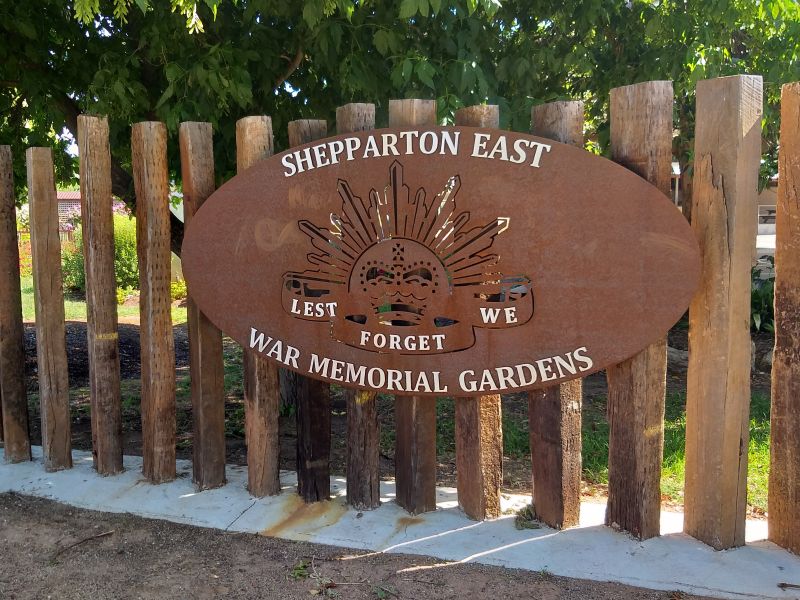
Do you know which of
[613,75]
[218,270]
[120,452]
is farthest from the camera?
[613,75]

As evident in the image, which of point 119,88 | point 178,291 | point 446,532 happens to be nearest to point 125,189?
point 119,88

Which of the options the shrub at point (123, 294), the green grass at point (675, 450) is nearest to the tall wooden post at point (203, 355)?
the green grass at point (675, 450)

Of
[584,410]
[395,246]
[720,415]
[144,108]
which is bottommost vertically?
[584,410]

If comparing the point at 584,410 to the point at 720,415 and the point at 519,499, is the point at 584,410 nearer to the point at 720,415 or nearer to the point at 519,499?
the point at 519,499

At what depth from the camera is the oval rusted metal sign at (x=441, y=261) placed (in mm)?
2609

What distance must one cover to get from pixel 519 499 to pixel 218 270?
1680mm

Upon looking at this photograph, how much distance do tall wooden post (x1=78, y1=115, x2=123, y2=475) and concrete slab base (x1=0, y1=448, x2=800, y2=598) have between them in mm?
226

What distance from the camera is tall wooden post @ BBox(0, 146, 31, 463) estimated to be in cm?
373

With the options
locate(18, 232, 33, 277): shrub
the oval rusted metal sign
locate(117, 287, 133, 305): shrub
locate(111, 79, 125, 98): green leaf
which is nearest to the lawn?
the oval rusted metal sign

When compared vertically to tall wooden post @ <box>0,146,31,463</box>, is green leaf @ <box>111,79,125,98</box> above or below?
above

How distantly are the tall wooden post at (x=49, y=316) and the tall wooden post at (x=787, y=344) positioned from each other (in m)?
3.18

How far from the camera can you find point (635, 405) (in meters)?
2.71

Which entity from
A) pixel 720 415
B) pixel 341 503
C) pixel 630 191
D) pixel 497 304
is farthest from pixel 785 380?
pixel 341 503

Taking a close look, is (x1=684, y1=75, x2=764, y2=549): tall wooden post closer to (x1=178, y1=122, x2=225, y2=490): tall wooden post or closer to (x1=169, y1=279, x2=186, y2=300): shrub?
(x1=178, y1=122, x2=225, y2=490): tall wooden post
